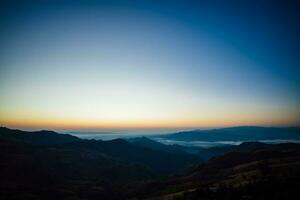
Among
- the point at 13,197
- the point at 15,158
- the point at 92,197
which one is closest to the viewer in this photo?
the point at 13,197

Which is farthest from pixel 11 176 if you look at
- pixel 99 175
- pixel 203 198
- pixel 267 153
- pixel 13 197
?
pixel 267 153

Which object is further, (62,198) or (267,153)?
(267,153)

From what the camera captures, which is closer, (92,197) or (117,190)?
(92,197)

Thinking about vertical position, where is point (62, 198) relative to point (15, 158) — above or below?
below

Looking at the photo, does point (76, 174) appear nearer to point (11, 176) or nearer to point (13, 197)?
point (11, 176)

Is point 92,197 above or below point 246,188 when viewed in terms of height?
below

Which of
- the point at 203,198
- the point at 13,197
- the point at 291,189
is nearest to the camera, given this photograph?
the point at 291,189

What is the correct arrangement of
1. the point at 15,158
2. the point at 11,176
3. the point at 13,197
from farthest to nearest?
the point at 15,158, the point at 11,176, the point at 13,197

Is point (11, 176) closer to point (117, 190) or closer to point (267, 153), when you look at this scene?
point (117, 190)

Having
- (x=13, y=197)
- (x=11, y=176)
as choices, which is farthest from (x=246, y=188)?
(x=11, y=176)
